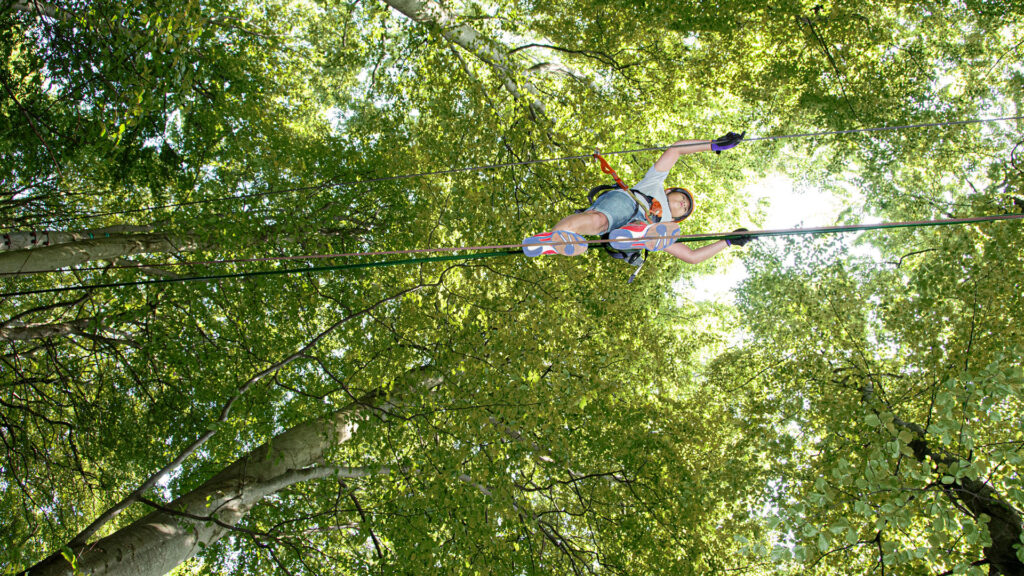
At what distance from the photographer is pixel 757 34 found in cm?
953

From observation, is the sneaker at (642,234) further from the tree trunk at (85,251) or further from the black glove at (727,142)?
the tree trunk at (85,251)

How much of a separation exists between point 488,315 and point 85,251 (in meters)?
5.21

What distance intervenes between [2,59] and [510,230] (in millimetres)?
6363

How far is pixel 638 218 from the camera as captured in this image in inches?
179

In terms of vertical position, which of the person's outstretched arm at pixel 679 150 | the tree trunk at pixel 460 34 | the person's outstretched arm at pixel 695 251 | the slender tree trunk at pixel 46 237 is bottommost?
the person's outstretched arm at pixel 695 251

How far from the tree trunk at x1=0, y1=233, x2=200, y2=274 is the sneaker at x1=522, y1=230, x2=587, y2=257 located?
526 centimetres

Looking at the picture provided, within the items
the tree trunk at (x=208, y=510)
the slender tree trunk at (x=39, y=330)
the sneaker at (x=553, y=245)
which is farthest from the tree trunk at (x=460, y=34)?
the slender tree trunk at (x=39, y=330)

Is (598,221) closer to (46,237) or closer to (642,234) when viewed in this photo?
(642,234)

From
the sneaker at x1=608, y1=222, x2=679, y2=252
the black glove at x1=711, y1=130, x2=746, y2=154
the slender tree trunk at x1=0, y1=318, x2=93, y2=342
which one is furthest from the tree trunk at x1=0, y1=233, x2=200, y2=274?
the black glove at x1=711, y1=130, x2=746, y2=154

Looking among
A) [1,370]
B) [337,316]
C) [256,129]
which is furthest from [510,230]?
[1,370]

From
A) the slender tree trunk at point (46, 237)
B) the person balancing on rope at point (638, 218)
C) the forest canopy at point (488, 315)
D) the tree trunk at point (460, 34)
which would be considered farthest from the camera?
the tree trunk at point (460, 34)

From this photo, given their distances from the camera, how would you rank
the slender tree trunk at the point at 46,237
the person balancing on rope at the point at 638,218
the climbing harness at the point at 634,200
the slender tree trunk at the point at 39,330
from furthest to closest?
the slender tree trunk at the point at 46,237
the slender tree trunk at the point at 39,330
the climbing harness at the point at 634,200
the person balancing on rope at the point at 638,218

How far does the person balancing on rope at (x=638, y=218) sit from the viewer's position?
367 cm

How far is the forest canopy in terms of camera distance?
17.9ft
